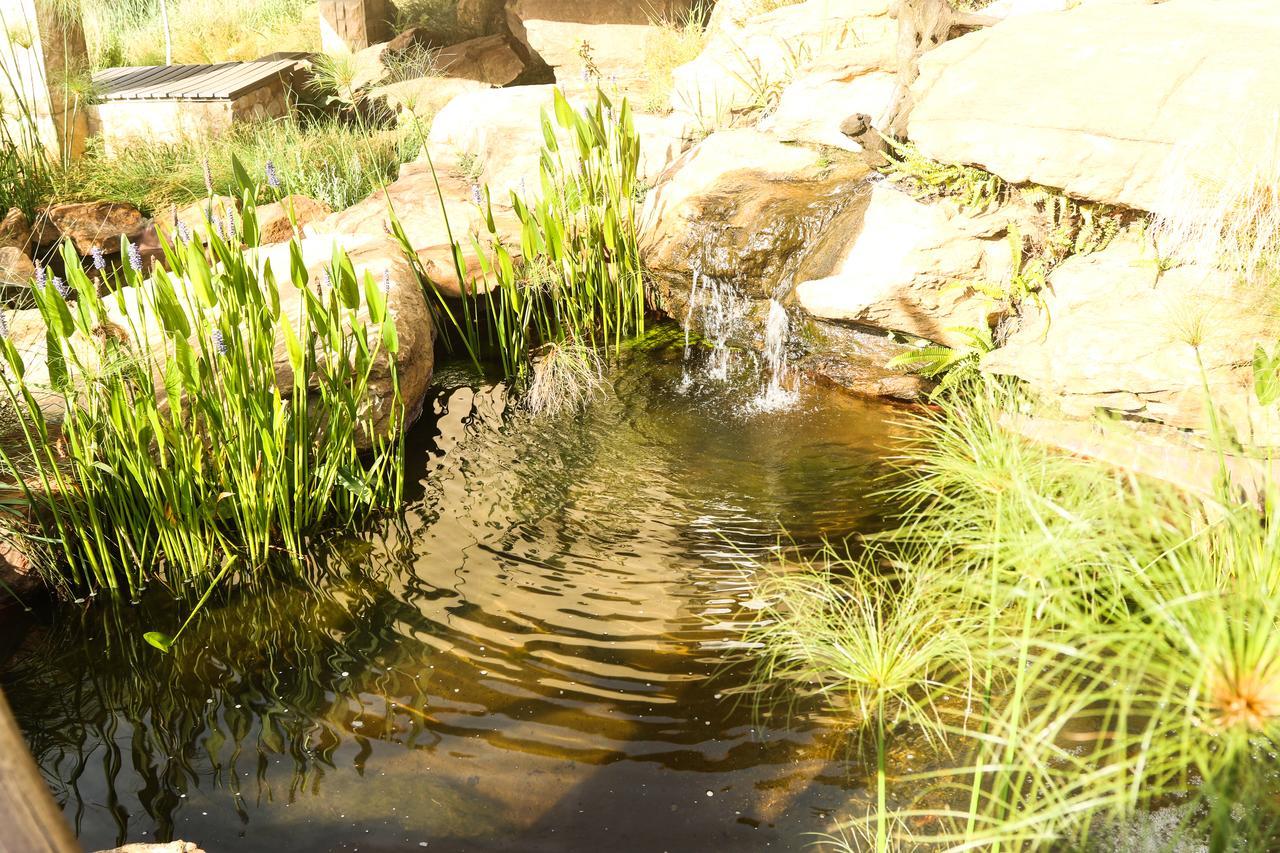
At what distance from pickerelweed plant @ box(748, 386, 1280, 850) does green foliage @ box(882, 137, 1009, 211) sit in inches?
74.4

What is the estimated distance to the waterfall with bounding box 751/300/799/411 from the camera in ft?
17.7

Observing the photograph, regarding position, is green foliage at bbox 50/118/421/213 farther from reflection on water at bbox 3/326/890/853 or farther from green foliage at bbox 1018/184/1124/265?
green foliage at bbox 1018/184/1124/265

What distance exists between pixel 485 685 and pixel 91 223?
5274 millimetres

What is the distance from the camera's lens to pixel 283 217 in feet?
22.2

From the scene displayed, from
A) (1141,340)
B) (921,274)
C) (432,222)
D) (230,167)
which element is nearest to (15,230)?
(230,167)

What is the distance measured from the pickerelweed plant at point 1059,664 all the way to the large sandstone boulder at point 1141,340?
851mm

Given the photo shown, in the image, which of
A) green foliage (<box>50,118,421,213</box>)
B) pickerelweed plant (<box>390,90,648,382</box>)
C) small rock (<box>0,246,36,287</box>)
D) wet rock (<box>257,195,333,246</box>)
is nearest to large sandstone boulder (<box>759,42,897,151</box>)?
pickerelweed plant (<box>390,90,648,382</box>)

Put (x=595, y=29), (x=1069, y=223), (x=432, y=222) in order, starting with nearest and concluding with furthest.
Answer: (x=1069, y=223)
(x=432, y=222)
(x=595, y=29)

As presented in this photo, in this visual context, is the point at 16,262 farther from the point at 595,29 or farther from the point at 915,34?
the point at 595,29

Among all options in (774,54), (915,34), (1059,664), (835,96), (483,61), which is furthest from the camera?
(483,61)

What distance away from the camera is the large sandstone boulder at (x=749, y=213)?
18.6 ft

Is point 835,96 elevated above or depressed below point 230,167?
above

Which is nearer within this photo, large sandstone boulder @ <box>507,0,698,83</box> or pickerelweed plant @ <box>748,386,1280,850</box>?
pickerelweed plant @ <box>748,386,1280,850</box>

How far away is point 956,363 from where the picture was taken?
4.95 meters
